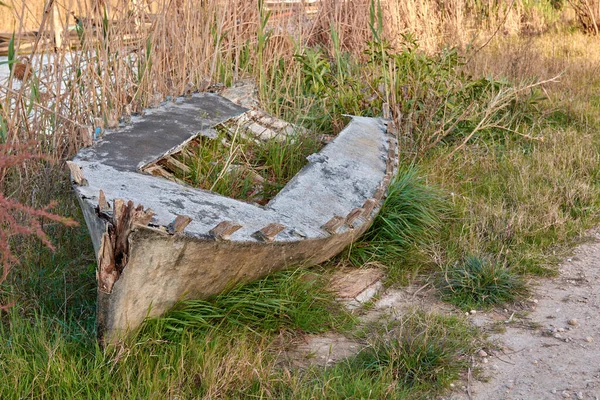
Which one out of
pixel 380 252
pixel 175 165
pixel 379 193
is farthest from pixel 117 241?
pixel 380 252

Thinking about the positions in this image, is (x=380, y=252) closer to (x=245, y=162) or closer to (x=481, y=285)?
(x=481, y=285)

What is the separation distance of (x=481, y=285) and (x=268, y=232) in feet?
4.71

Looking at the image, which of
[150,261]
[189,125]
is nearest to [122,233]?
[150,261]

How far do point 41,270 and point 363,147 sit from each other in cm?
216

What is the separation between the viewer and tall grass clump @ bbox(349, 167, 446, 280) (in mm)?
4520

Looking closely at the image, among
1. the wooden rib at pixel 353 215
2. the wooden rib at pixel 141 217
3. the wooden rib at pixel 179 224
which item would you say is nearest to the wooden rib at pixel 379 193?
the wooden rib at pixel 353 215

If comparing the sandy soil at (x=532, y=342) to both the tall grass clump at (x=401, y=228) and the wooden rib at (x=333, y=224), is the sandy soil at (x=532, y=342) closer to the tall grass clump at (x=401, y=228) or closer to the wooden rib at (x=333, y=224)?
the tall grass clump at (x=401, y=228)

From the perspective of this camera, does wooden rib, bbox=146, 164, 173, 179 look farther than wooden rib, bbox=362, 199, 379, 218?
Yes

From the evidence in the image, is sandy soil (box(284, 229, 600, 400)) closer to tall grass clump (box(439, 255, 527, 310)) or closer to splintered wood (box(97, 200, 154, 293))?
tall grass clump (box(439, 255, 527, 310))

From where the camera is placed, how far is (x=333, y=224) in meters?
3.78

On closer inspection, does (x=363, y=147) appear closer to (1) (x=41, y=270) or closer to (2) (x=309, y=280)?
(2) (x=309, y=280)

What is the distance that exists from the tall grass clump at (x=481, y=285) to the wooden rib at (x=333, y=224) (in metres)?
0.75

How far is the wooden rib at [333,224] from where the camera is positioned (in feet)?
12.4

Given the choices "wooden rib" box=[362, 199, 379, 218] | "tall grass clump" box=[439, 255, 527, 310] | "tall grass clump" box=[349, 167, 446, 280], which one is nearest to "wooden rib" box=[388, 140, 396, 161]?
"tall grass clump" box=[349, 167, 446, 280]
